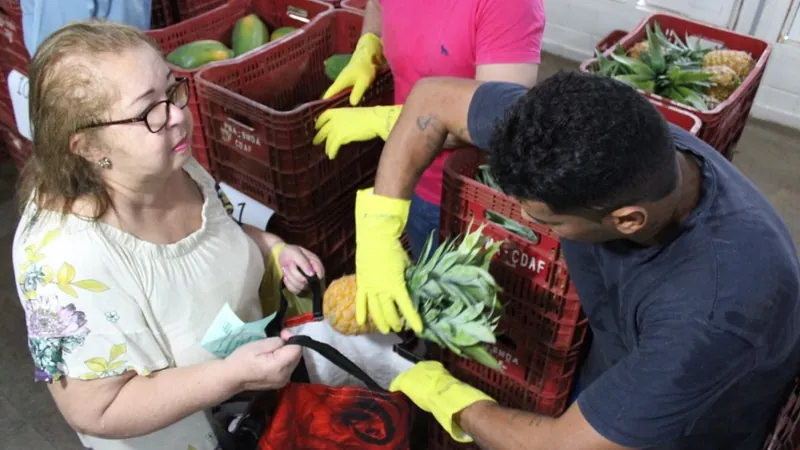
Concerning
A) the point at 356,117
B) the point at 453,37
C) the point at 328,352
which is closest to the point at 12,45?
the point at 356,117

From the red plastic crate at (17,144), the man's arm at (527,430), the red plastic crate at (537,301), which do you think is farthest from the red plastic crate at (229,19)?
the man's arm at (527,430)

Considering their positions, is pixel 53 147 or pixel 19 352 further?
pixel 19 352

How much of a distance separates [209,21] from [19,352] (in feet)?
5.54

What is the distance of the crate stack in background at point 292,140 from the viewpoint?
6.82 feet

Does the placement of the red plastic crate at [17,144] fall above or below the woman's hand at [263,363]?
below

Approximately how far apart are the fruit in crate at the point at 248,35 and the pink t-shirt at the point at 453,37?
94 cm

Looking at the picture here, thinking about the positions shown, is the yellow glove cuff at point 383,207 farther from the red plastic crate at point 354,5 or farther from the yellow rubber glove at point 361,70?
the red plastic crate at point 354,5

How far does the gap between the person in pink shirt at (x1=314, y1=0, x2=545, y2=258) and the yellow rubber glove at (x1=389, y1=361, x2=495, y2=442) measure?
1.59 ft

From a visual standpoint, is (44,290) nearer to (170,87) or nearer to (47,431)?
(170,87)

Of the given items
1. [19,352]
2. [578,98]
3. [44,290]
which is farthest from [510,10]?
[19,352]

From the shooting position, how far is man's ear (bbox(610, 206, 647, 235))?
1.15 metres

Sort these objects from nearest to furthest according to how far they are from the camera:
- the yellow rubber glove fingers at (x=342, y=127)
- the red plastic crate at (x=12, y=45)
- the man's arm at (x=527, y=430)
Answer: the man's arm at (x=527, y=430), the yellow rubber glove fingers at (x=342, y=127), the red plastic crate at (x=12, y=45)

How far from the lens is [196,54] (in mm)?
2514

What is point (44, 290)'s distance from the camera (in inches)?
53.5
